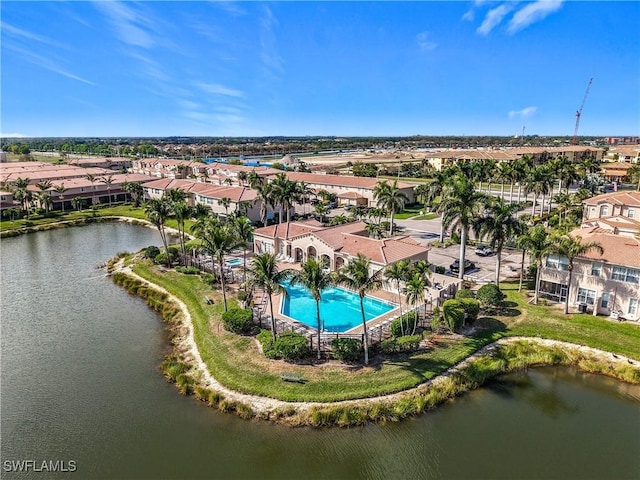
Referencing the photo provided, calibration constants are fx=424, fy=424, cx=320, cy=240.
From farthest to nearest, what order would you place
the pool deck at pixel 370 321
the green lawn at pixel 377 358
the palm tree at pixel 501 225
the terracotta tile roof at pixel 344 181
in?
the terracotta tile roof at pixel 344 181 → the palm tree at pixel 501 225 → the pool deck at pixel 370 321 → the green lawn at pixel 377 358

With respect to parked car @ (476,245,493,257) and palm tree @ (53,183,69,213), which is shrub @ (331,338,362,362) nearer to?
parked car @ (476,245,493,257)

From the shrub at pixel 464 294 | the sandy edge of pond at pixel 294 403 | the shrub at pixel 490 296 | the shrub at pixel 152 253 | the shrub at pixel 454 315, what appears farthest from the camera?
the shrub at pixel 152 253

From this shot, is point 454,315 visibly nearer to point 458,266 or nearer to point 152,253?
point 458,266

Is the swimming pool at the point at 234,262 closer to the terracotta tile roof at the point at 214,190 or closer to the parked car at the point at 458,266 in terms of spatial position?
the terracotta tile roof at the point at 214,190

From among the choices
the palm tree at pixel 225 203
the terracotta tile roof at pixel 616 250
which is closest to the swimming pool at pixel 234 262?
the palm tree at pixel 225 203

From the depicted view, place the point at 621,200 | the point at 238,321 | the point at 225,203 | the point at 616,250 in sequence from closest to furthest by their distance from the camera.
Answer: the point at 238,321 → the point at 616,250 → the point at 621,200 → the point at 225,203

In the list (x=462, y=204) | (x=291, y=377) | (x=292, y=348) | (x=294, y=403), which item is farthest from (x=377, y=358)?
(x=462, y=204)
